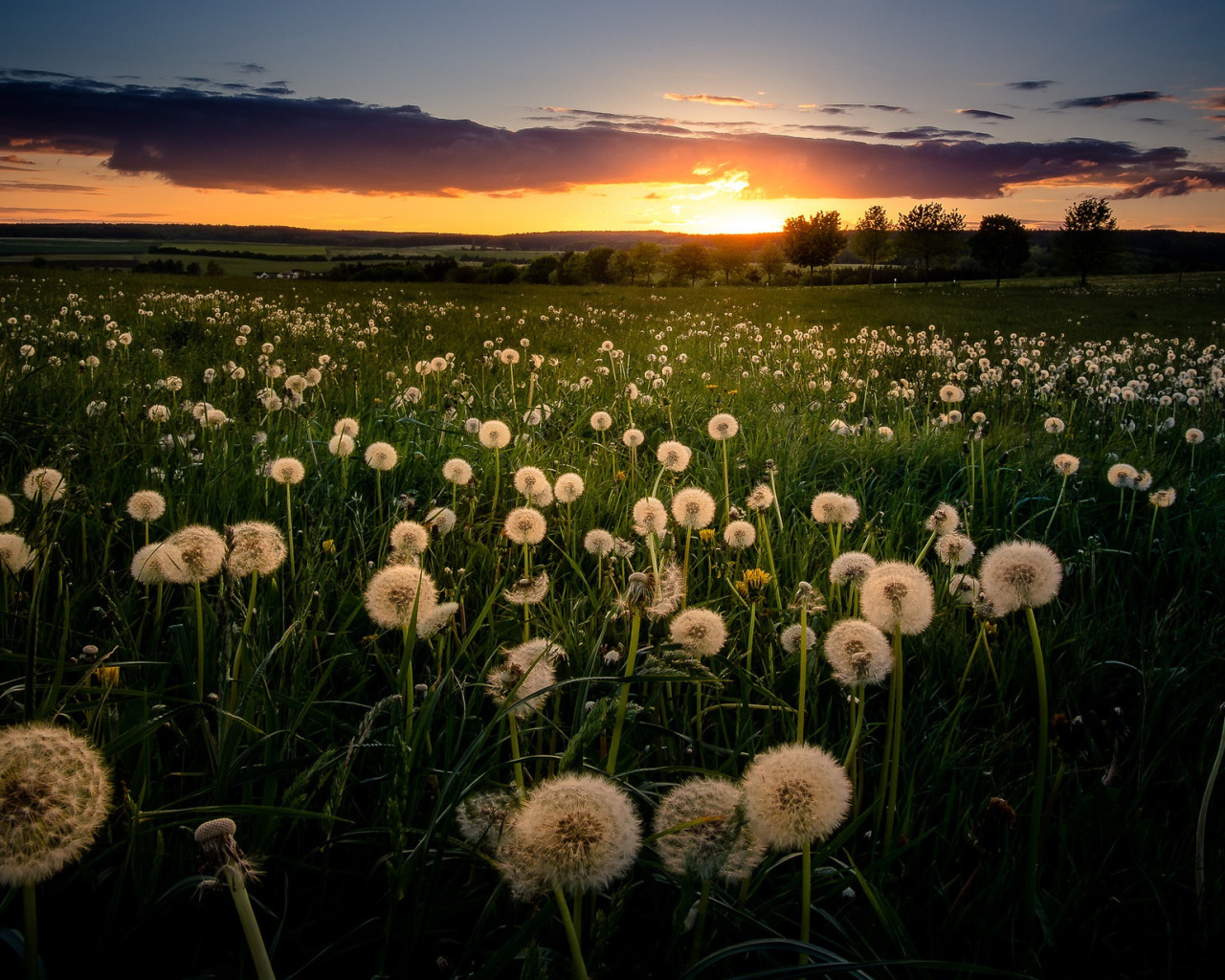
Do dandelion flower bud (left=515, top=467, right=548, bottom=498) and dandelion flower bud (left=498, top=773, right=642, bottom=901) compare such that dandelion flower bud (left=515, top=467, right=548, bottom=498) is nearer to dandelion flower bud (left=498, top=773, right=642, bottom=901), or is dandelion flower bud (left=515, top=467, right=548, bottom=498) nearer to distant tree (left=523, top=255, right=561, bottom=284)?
dandelion flower bud (left=498, top=773, right=642, bottom=901)

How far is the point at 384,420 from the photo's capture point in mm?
5000

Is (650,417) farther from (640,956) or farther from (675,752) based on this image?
(640,956)

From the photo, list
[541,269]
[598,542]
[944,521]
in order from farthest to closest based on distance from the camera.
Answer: [541,269], [598,542], [944,521]

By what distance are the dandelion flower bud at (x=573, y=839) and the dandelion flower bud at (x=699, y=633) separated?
0.54m

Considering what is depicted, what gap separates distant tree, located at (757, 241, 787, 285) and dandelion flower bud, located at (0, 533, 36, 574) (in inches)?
4298

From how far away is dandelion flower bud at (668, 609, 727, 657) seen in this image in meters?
1.57

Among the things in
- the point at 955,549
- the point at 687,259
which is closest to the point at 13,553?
the point at 955,549

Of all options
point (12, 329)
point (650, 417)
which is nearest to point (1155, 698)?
point (650, 417)

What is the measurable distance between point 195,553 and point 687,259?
105 metres

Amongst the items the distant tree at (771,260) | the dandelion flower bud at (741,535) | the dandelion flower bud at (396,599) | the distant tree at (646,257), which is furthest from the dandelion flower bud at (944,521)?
the distant tree at (771,260)

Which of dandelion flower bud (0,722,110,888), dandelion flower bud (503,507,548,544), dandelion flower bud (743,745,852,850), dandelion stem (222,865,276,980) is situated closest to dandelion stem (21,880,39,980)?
dandelion flower bud (0,722,110,888)

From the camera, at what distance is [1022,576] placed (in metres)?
1.50

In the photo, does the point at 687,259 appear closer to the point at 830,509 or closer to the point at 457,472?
the point at 457,472

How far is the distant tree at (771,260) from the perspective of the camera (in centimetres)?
10506
